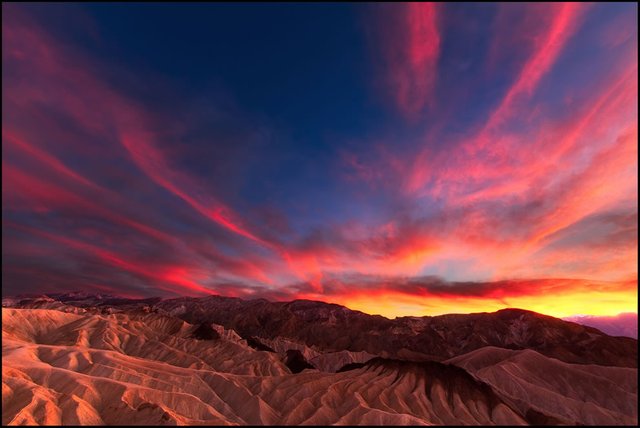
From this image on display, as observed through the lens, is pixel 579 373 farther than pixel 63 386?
Yes

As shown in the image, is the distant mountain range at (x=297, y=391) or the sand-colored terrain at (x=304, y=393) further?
the distant mountain range at (x=297, y=391)

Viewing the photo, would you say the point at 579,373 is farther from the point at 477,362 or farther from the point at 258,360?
the point at 258,360

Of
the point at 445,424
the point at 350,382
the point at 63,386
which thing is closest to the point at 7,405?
the point at 63,386

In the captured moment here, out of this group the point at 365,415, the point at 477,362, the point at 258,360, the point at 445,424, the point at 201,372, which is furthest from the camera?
the point at 258,360

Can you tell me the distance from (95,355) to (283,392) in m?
49.4

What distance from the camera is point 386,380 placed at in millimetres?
105938

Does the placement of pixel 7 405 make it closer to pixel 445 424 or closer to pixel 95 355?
pixel 95 355

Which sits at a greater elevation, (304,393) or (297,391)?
(297,391)

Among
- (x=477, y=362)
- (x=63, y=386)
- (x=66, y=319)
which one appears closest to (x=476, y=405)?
(x=477, y=362)

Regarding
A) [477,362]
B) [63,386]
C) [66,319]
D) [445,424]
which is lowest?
[445,424]

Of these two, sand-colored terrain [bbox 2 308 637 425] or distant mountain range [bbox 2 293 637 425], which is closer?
sand-colored terrain [bbox 2 308 637 425]

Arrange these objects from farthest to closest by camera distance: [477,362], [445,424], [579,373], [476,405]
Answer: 1. [477,362]
2. [579,373]
3. [476,405]
4. [445,424]

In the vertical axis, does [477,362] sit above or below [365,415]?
above

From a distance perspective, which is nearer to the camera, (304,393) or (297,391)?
(304,393)
